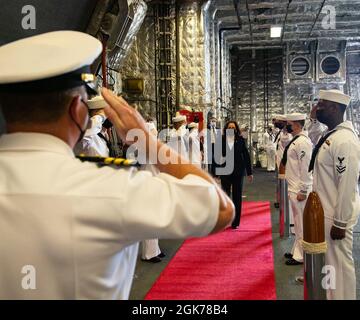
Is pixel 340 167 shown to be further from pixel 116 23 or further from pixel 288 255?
pixel 116 23

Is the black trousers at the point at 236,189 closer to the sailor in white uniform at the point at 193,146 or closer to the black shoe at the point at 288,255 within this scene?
the black shoe at the point at 288,255

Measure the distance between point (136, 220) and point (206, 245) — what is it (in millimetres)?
4767

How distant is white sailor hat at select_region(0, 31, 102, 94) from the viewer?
0.94 meters

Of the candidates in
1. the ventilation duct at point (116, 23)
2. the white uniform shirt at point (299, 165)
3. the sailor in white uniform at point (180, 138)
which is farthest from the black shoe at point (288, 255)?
the ventilation duct at point (116, 23)

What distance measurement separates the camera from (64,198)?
36.0 inches

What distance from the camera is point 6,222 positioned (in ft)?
3.10

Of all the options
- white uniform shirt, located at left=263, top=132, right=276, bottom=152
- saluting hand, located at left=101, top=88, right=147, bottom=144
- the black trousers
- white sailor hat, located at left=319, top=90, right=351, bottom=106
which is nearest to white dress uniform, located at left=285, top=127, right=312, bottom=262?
white sailor hat, located at left=319, top=90, right=351, bottom=106

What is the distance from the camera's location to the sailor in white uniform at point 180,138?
773cm

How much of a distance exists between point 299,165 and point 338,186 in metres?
1.79

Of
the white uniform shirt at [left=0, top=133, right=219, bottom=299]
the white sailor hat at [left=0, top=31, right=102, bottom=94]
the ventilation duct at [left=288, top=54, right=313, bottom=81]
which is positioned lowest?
the white uniform shirt at [left=0, top=133, right=219, bottom=299]

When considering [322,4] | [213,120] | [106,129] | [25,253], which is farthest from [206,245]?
[322,4]

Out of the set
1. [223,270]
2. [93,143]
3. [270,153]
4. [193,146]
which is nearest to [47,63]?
[93,143]

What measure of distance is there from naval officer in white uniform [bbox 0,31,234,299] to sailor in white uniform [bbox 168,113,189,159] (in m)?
6.55

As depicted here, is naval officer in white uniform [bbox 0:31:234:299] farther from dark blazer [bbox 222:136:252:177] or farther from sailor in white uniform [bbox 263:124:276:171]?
sailor in white uniform [bbox 263:124:276:171]
